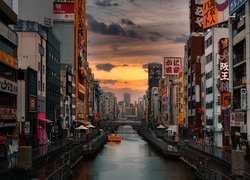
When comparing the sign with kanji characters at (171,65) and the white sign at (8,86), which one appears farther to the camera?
the sign with kanji characters at (171,65)

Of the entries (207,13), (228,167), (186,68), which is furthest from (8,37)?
(186,68)

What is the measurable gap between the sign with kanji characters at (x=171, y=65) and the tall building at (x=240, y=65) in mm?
109015

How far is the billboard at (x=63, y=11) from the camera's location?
443ft

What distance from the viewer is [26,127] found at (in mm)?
63406

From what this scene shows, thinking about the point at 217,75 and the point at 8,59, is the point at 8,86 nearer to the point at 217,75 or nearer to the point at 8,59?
the point at 8,59

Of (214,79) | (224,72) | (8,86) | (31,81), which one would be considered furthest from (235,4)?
(31,81)

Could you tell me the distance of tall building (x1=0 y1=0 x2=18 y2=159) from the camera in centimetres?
5447

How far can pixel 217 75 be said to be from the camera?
281 ft

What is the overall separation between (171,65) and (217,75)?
3560 inches

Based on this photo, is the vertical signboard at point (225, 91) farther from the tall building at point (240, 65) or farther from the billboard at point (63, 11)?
the billboard at point (63, 11)

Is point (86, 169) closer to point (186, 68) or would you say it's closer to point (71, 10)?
point (186, 68)

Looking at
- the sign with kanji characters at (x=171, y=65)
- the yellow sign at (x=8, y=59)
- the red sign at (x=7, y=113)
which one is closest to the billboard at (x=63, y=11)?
the sign with kanji characters at (x=171, y=65)

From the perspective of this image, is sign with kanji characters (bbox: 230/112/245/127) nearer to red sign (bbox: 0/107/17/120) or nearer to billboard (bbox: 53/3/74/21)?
red sign (bbox: 0/107/17/120)

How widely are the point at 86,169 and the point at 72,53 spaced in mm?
80782
